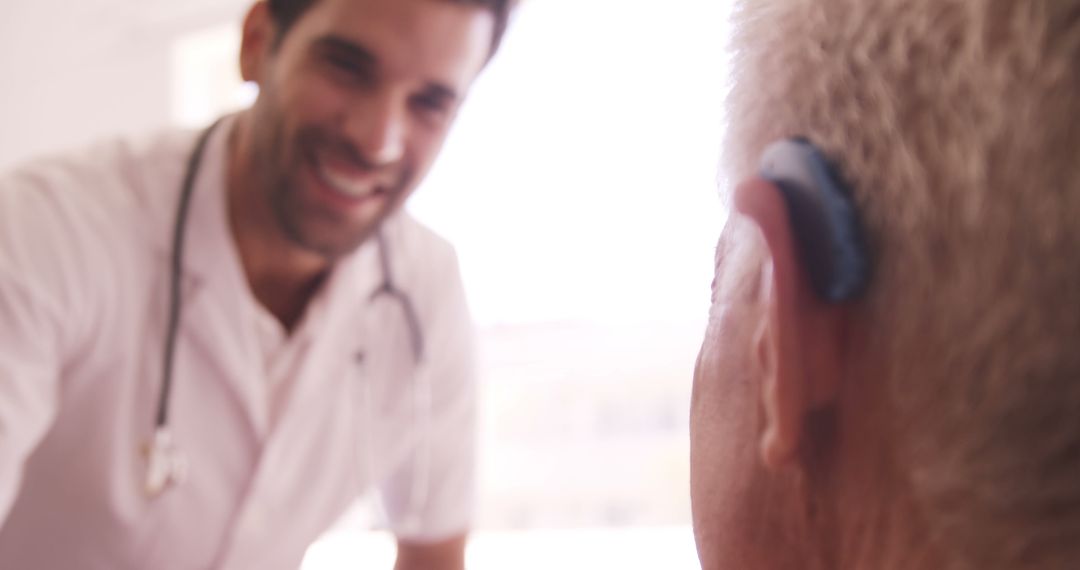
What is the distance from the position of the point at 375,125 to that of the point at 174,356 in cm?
36

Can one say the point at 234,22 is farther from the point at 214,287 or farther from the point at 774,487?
the point at 774,487

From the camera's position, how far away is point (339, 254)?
1.07m

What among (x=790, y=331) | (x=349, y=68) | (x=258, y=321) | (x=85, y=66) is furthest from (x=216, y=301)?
(x=85, y=66)

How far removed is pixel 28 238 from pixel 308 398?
0.34m

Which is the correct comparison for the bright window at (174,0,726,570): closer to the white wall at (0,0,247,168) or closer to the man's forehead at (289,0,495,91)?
the man's forehead at (289,0,495,91)

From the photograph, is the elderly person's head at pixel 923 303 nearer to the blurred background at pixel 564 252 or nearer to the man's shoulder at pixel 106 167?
the man's shoulder at pixel 106 167

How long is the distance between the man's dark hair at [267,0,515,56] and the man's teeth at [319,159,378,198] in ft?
0.61

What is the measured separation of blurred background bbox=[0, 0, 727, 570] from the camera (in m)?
1.56

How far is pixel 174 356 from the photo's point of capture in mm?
895

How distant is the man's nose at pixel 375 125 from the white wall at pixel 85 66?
1.09 metres

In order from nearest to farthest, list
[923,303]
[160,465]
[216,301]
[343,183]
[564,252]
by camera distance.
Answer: [923,303] < [160,465] < [216,301] < [343,183] < [564,252]

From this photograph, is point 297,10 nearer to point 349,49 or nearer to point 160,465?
point 349,49

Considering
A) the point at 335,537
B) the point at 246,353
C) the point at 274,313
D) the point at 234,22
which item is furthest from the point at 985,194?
the point at 234,22

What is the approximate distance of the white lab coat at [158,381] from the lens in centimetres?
83
